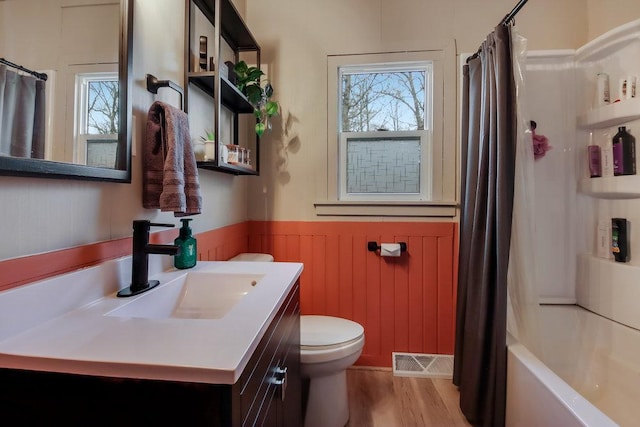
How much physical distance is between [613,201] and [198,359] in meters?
2.20

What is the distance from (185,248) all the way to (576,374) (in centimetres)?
200

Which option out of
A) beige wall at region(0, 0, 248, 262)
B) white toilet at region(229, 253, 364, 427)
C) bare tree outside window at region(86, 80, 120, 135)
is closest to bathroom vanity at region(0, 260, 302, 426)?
beige wall at region(0, 0, 248, 262)

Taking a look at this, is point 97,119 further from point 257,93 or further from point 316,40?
point 316,40

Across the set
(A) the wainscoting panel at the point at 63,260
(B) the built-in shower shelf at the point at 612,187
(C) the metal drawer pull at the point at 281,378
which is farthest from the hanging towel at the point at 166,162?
(B) the built-in shower shelf at the point at 612,187

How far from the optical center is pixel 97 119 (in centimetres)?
85

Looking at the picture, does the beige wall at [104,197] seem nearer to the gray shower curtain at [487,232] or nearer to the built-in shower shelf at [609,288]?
the gray shower curtain at [487,232]

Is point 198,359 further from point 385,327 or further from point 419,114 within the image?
point 419,114

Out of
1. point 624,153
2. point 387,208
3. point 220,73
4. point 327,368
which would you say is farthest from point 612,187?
point 220,73

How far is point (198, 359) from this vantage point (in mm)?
521

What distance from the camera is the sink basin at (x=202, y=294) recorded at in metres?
0.96

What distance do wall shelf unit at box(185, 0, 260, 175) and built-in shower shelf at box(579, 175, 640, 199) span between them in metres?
1.95

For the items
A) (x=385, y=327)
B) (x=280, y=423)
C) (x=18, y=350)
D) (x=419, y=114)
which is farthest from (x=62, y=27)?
(x=385, y=327)

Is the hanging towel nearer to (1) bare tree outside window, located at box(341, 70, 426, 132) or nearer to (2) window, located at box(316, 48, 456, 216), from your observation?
(2) window, located at box(316, 48, 456, 216)

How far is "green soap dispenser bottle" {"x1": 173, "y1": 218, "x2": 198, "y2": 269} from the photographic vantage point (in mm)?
1146
